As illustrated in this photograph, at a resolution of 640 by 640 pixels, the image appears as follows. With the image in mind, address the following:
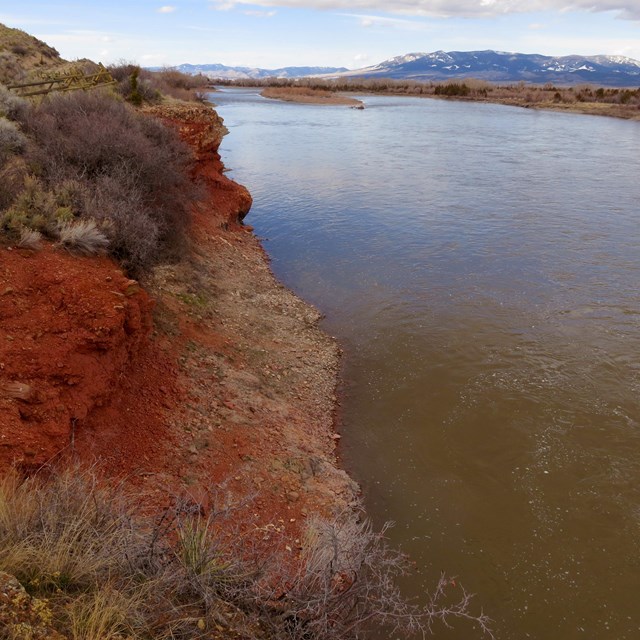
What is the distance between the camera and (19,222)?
802 centimetres

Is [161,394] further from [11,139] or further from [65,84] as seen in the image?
[65,84]

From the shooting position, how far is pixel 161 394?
817 centimetres

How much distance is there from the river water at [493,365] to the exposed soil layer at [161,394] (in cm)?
128

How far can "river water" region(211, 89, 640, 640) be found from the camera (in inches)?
281

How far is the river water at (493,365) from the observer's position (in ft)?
23.4

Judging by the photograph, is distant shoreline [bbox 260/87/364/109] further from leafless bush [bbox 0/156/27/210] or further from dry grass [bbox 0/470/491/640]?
dry grass [bbox 0/470/491/640]

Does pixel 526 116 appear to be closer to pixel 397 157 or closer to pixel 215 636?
pixel 397 157

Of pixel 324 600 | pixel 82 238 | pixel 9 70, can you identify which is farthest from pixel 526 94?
pixel 324 600

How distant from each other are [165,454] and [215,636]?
382 cm

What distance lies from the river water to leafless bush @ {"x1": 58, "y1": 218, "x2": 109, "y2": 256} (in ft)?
18.7

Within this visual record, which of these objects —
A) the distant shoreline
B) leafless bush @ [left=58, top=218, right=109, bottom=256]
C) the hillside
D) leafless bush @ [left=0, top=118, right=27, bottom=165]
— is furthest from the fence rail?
the distant shoreline

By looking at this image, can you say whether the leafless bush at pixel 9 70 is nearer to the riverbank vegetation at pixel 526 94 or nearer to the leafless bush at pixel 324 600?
the leafless bush at pixel 324 600

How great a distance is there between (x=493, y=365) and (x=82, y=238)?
28.9 feet

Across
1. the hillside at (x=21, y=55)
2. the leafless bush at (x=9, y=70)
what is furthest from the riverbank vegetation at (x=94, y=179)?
the hillside at (x=21, y=55)
